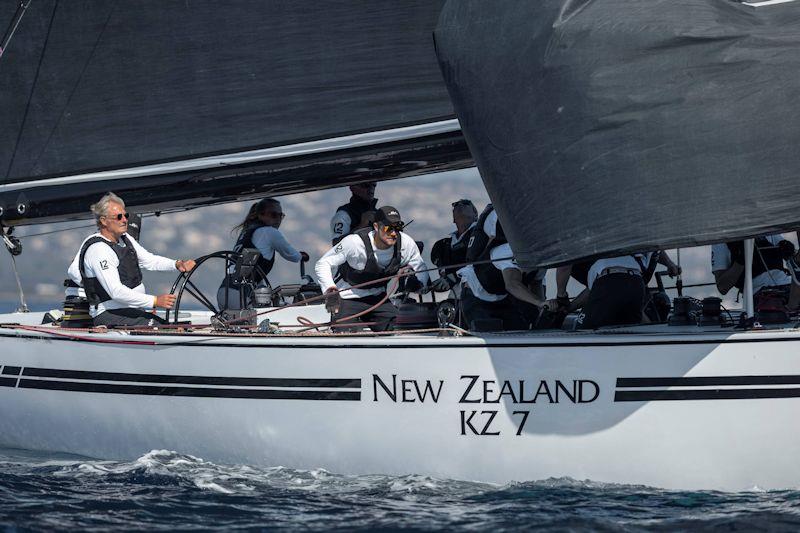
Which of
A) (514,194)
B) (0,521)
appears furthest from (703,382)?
(0,521)

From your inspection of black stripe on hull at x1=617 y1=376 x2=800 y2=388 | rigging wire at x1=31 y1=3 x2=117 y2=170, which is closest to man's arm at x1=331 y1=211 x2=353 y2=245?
rigging wire at x1=31 y1=3 x2=117 y2=170

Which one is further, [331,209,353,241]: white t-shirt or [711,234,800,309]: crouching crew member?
[331,209,353,241]: white t-shirt

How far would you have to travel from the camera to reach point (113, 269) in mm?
6090

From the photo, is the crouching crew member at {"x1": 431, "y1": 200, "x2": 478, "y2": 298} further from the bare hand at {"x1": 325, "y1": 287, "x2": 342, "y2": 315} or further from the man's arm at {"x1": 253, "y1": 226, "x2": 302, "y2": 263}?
the man's arm at {"x1": 253, "y1": 226, "x2": 302, "y2": 263}

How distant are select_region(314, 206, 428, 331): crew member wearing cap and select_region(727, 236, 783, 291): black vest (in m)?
1.82

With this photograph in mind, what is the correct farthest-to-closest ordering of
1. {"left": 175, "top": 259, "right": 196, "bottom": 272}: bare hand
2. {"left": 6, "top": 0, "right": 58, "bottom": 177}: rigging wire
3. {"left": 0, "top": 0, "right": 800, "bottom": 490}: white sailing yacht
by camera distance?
{"left": 6, "top": 0, "right": 58, "bottom": 177}: rigging wire
{"left": 175, "top": 259, "right": 196, "bottom": 272}: bare hand
{"left": 0, "top": 0, "right": 800, "bottom": 490}: white sailing yacht

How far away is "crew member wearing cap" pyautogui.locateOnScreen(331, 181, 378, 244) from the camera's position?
742 cm

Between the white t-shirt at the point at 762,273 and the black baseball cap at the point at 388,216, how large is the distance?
172 cm

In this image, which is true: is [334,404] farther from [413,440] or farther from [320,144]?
[320,144]

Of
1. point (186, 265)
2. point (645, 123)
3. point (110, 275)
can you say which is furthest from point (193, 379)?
point (645, 123)

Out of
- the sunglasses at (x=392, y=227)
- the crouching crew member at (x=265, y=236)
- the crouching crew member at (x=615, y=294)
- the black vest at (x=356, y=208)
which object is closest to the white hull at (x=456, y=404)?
the crouching crew member at (x=615, y=294)

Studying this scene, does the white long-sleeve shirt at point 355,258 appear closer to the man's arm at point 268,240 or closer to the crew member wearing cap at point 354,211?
the crew member wearing cap at point 354,211

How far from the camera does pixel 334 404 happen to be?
5309 mm

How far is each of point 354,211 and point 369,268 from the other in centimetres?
104
